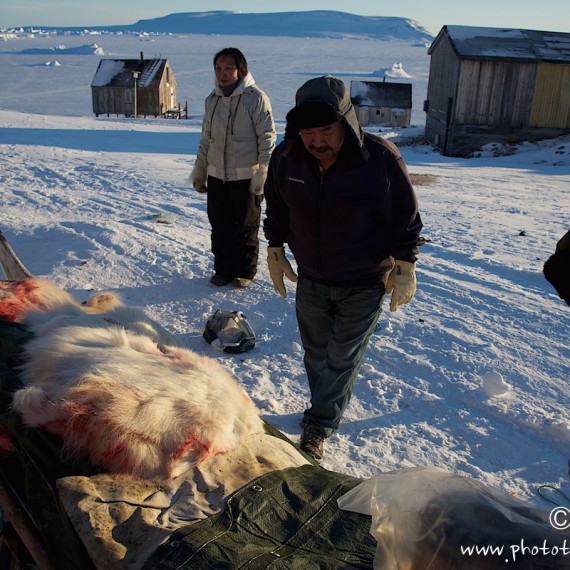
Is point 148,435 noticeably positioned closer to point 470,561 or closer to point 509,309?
point 470,561

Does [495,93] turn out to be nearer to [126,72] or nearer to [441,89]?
[441,89]

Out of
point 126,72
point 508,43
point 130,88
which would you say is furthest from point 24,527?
point 126,72

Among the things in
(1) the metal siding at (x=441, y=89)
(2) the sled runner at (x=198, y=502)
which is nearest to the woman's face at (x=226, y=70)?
(2) the sled runner at (x=198, y=502)

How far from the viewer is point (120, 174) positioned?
440 inches

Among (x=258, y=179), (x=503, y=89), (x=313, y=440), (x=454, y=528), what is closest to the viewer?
(x=454, y=528)

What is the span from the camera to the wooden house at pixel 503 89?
22047mm

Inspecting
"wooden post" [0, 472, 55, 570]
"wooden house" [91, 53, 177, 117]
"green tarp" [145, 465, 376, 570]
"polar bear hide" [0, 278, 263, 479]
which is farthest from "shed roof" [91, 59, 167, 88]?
"green tarp" [145, 465, 376, 570]

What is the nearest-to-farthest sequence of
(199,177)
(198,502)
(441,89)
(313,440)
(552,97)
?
(198,502)
(313,440)
(199,177)
(552,97)
(441,89)

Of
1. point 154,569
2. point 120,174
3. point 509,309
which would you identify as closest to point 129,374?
point 154,569

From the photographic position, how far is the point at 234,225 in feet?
18.5

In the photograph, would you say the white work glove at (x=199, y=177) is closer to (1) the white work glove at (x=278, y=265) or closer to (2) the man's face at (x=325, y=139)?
(1) the white work glove at (x=278, y=265)

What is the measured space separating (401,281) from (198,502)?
1.63 meters

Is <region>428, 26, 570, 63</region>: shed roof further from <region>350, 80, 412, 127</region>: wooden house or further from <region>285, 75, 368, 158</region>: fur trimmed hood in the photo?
<region>285, 75, 368, 158</region>: fur trimmed hood

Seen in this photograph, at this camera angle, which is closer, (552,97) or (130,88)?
(552,97)
